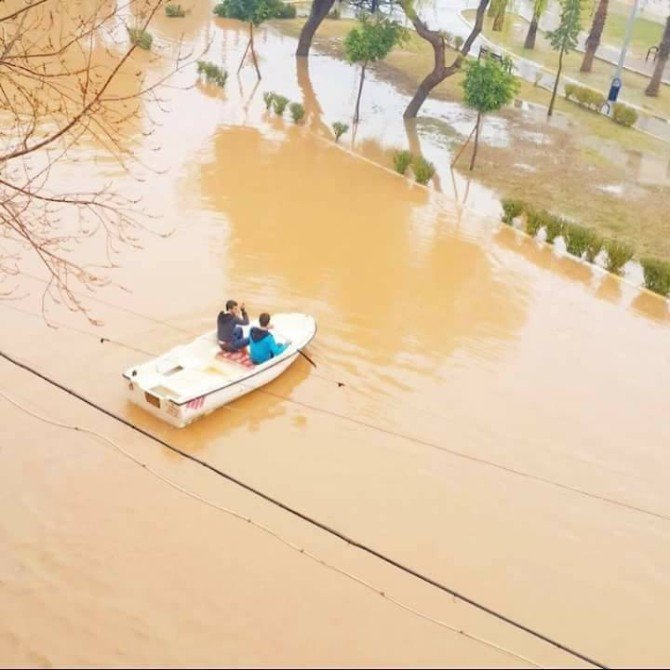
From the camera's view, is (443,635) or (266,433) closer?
(443,635)

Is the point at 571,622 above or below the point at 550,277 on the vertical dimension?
below

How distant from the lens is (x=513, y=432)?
33.1 ft

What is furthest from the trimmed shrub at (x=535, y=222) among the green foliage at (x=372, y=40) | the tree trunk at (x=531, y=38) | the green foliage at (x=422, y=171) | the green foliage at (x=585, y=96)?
the tree trunk at (x=531, y=38)

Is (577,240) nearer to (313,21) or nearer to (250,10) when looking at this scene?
(313,21)

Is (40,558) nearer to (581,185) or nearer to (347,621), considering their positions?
(347,621)

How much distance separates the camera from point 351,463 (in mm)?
9211

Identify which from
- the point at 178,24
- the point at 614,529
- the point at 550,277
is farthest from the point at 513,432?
the point at 178,24

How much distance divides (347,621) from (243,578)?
1.04m

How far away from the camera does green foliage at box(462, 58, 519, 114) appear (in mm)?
19656

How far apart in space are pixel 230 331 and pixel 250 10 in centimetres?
2144

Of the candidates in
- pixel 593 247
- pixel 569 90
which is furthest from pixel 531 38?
pixel 593 247

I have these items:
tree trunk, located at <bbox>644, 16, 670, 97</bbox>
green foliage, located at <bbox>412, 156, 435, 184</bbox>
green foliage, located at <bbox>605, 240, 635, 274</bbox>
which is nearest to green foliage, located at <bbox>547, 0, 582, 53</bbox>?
tree trunk, located at <bbox>644, 16, 670, 97</bbox>

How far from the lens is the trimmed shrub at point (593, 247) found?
15.4 meters

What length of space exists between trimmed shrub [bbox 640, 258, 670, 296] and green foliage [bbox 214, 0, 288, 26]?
17777mm
